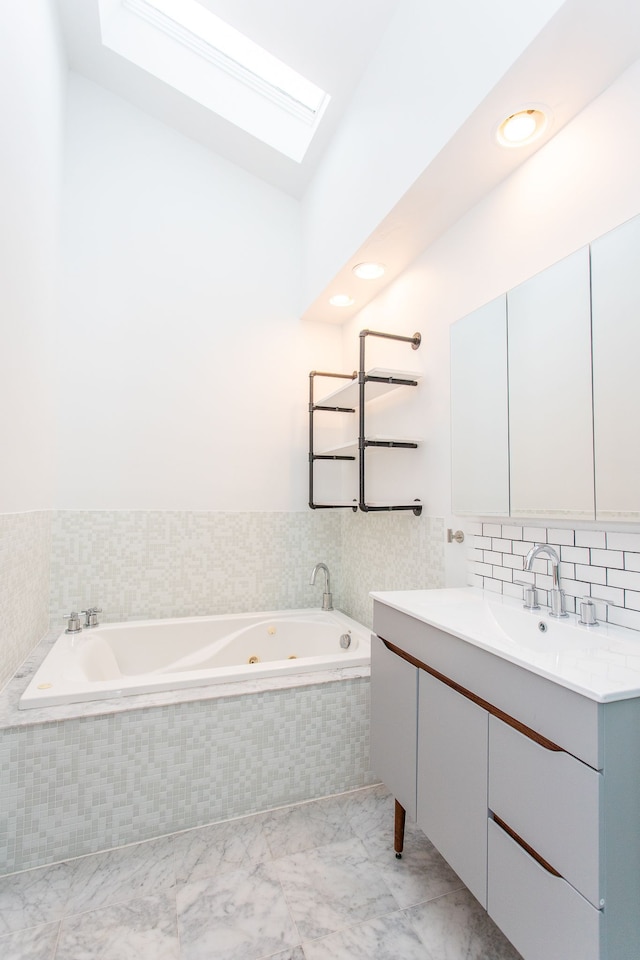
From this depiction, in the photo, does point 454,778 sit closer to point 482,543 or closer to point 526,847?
point 526,847

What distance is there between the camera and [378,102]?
6.59 feet

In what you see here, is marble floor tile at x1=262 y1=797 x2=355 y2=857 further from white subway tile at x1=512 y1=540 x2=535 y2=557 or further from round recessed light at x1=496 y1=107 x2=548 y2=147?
round recessed light at x1=496 y1=107 x2=548 y2=147

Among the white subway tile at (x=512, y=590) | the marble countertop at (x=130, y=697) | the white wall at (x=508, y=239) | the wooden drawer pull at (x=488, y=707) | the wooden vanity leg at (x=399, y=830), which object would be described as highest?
the white wall at (x=508, y=239)

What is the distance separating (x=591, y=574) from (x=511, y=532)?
0.35 metres

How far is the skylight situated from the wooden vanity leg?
313 cm

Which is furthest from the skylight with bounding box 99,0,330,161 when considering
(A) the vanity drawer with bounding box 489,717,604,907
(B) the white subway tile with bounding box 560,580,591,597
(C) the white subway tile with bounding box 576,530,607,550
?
(A) the vanity drawer with bounding box 489,717,604,907

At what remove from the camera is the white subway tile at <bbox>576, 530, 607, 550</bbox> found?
1.34 m

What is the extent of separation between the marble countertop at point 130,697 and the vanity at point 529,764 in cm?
48

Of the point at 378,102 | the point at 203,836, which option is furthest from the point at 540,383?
the point at 203,836

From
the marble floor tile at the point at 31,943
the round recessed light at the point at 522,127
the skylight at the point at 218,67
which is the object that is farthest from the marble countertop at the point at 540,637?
the skylight at the point at 218,67

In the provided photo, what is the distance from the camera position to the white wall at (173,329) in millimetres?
2578

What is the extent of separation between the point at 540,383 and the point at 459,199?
34.7 inches

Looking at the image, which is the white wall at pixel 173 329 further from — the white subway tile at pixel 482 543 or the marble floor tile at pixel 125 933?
the marble floor tile at pixel 125 933

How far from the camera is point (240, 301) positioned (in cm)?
292
